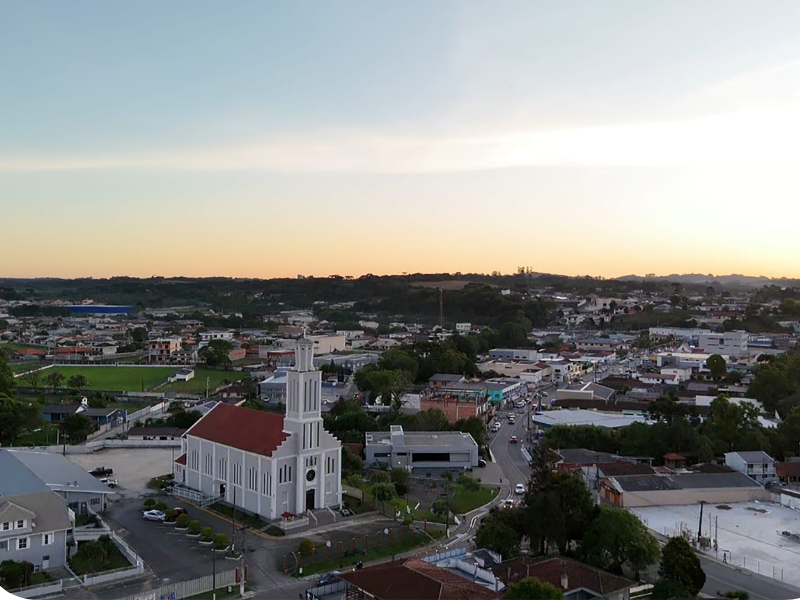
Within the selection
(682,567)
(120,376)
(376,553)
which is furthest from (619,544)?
(120,376)

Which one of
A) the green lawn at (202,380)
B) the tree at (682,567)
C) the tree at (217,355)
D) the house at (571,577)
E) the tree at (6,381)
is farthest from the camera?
the tree at (217,355)

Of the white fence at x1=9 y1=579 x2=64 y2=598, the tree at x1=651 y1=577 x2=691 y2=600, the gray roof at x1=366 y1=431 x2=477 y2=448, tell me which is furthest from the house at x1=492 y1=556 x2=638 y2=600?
the gray roof at x1=366 y1=431 x2=477 y2=448

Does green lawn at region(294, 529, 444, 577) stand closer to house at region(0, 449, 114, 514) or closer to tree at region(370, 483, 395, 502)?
tree at region(370, 483, 395, 502)

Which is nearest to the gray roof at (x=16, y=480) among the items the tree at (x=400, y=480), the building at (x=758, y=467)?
the tree at (x=400, y=480)

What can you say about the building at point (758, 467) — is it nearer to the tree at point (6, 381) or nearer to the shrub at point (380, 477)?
the shrub at point (380, 477)

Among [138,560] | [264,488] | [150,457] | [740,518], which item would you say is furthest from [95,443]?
[740,518]

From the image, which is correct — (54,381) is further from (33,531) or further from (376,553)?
(376,553)
